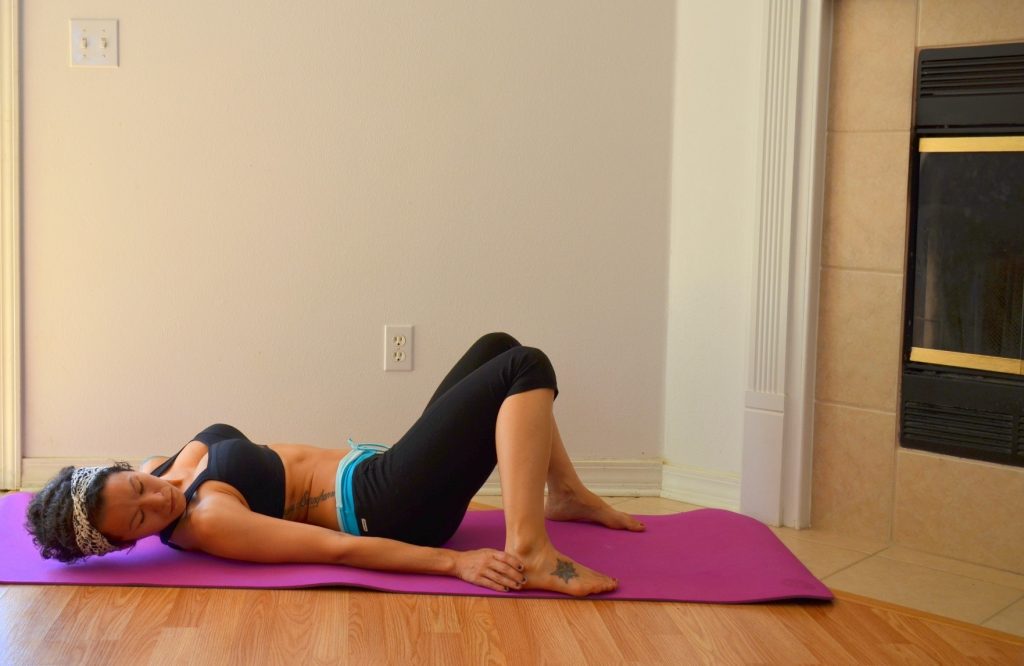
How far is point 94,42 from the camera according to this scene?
321 centimetres

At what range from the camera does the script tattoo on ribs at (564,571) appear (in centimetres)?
238

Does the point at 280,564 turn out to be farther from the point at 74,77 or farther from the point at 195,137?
the point at 74,77

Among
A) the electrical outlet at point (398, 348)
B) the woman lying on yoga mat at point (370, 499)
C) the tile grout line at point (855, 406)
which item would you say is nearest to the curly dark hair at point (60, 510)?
the woman lying on yoga mat at point (370, 499)

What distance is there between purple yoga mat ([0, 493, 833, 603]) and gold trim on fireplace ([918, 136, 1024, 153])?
3.58 feet

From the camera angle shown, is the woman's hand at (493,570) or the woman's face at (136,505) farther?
the woman's hand at (493,570)

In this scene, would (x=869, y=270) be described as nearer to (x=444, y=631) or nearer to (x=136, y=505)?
(x=444, y=631)

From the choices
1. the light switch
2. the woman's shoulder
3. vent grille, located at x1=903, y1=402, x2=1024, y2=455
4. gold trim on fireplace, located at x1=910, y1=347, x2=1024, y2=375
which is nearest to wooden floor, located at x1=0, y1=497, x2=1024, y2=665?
Answer: the woman's shoulder

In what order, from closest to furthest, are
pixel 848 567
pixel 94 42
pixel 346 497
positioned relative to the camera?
pixel 346 497 → pixel 848 567 → pixel 94 42

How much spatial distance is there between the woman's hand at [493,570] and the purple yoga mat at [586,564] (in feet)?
0.06

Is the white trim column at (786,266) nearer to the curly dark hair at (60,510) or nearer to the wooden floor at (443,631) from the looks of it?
the wooden floor at (443,631)

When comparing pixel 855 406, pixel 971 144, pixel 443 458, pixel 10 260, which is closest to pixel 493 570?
pixel 443 458

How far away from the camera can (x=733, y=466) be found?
330 centimetres

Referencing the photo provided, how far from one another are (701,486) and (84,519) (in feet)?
5.99

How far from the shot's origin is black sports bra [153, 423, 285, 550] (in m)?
2.41
